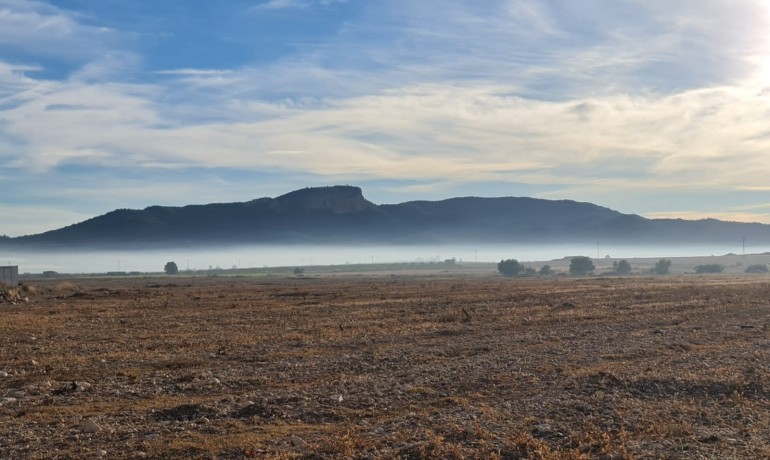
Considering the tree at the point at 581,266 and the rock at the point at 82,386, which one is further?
the tree at the point at 581,266

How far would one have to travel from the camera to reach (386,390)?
45.6 ft

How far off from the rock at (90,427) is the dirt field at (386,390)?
26mm

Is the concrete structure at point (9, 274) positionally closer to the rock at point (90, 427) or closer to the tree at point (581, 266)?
the rock at point (90, 427)

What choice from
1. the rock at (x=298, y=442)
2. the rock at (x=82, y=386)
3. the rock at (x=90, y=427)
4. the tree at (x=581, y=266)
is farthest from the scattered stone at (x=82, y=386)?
the tree at (x=581, y=266)

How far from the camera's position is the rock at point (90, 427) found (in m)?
10.9

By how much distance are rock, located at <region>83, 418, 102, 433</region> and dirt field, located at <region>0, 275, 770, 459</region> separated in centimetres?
3

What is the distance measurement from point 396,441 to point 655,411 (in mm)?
4524

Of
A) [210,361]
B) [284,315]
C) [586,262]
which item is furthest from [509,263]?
[210,361]

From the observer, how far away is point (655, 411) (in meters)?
12.0

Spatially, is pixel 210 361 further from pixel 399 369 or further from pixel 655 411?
pixel 655 411

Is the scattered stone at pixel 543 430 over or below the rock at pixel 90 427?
below

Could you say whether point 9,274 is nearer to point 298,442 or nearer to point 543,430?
point 298,442

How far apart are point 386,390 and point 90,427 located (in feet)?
17.4

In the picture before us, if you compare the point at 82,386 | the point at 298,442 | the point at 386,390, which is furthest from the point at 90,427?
the point at 386,390
